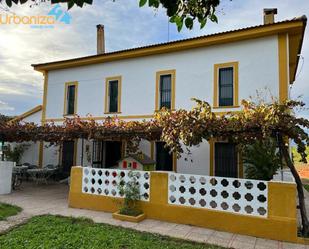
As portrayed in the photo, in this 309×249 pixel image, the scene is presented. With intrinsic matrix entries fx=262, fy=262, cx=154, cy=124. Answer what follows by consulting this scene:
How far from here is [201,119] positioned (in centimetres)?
656

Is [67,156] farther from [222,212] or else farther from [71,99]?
[222,212]

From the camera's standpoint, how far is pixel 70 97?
15258 mm

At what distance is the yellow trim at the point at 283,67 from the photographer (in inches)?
384

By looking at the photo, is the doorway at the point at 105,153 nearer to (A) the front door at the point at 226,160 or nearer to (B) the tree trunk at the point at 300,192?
(A) the front door at the point at 226,160

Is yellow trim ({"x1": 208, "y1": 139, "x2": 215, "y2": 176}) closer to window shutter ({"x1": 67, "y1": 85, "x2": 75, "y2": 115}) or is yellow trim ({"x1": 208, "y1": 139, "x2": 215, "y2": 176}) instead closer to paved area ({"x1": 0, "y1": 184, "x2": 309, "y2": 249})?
paved area ({"x1": 0, "y1": 184, "x2": 309, "y2": 249})

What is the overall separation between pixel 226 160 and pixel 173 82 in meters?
4.18

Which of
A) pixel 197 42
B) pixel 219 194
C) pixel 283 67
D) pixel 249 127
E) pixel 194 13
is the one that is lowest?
pixel 219 194

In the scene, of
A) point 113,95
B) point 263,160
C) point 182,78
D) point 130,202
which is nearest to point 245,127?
point 263,160

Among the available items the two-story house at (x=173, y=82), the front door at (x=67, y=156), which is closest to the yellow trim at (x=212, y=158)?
the two-story house at (x=173, y=82)

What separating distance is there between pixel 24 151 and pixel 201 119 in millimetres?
13874

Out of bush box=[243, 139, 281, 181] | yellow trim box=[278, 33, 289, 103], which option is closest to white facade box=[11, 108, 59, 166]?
bush box=[243, 139, 281, 181]

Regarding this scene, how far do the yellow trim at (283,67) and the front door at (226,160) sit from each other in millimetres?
2708

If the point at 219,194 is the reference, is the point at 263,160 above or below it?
above

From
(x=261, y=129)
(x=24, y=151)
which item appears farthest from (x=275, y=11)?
(x=24, y=151)
